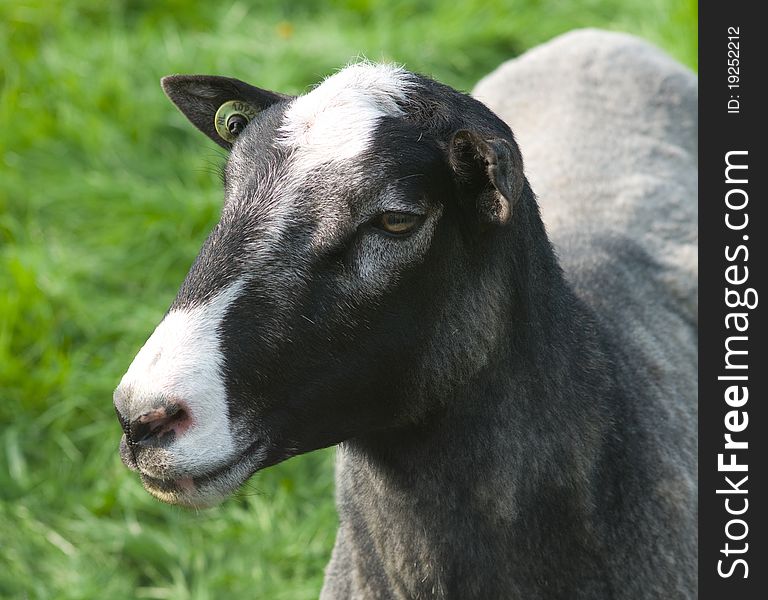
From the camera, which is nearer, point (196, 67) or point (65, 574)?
point (65, 574)

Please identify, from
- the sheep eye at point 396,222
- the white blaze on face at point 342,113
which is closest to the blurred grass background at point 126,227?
the white blaze on face at point 342,113

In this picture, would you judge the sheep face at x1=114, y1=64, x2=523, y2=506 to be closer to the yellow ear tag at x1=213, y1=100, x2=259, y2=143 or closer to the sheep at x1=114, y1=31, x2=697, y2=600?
the sheep at x1=114, y1=31, x2=697, y2=600

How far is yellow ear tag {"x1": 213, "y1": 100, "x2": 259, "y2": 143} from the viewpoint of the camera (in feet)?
11.9

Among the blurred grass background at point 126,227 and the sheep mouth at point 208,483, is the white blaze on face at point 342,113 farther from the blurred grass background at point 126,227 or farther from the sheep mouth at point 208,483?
the blurred grass background at point 126,227

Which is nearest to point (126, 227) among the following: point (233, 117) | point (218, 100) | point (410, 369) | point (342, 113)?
point (218, 100)

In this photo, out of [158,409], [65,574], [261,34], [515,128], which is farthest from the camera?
[261,34]

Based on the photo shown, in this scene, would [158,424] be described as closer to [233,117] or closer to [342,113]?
[342,113]

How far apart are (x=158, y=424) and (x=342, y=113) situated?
39.2 inches

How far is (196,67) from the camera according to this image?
303 inches

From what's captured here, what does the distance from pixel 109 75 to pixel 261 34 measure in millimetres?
1269

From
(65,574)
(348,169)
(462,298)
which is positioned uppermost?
(348,169)

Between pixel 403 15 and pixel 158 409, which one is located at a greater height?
pixel 403 15
